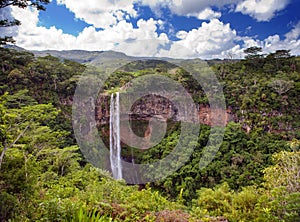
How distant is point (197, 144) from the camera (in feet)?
48.3

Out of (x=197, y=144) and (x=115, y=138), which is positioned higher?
(x=197, y=144)

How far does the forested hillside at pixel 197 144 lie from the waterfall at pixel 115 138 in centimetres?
85

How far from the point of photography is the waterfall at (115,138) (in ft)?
53.8

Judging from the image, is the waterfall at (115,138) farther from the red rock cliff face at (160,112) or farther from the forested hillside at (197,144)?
the forested hillside at (197,144)

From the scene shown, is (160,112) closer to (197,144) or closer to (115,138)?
(115,138)

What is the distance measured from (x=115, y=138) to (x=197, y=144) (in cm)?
591

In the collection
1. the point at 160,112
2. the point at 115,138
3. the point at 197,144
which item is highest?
the point at 160,112

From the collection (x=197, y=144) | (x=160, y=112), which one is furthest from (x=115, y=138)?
(x=197, y=144)

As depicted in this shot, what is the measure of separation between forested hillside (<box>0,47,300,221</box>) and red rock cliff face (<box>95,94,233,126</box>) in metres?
0.56

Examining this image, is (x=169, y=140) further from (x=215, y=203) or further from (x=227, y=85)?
(x=215, y=203)

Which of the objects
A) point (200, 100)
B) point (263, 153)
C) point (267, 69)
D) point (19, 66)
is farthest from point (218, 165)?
point (19, 66)

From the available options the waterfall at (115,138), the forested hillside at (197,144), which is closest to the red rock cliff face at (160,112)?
the waterfall at (115,138)

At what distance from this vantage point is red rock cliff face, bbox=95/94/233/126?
53.5ft

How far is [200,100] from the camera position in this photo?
1684 centimetres
